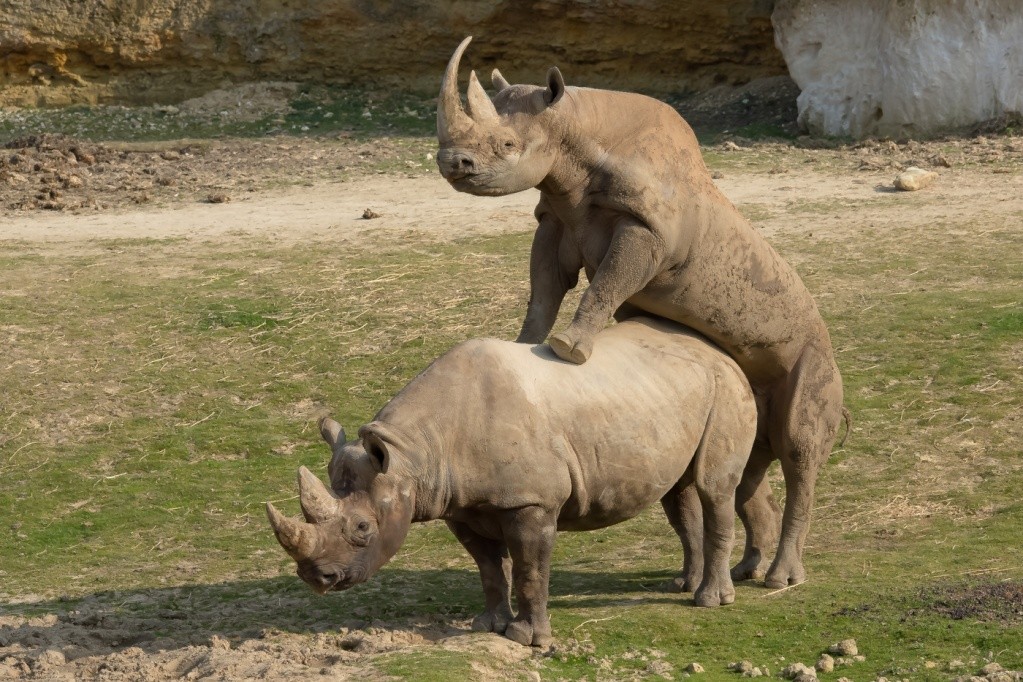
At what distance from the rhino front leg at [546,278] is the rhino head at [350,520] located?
1.36 metres

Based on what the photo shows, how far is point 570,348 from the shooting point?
7867 millimetres

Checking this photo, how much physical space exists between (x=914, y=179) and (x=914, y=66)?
272cm

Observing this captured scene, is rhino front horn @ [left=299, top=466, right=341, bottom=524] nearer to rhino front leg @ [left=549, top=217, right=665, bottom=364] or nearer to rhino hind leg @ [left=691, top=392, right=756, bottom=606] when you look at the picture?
rhino front leg @ [left=549, top=217, right=665, bottom=364]

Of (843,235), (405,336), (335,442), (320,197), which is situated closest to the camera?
(335,442)

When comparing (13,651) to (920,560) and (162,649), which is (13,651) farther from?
(920,560)

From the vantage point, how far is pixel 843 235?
49.7 feet

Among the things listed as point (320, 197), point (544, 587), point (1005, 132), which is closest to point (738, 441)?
point (544, 587)

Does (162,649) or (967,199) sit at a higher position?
(967,199)

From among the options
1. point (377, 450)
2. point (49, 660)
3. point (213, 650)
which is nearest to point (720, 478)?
point (377, 450)

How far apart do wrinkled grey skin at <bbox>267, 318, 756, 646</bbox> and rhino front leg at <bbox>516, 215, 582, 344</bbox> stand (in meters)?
0.35

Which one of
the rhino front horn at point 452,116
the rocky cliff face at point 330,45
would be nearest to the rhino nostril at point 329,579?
the rhino front horn at point 452,116

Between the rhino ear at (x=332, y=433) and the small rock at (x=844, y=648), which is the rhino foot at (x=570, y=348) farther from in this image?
the small rock at (x=844, y=648)

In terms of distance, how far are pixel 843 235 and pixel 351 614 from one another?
8047 mm

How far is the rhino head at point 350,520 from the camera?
281 inches
